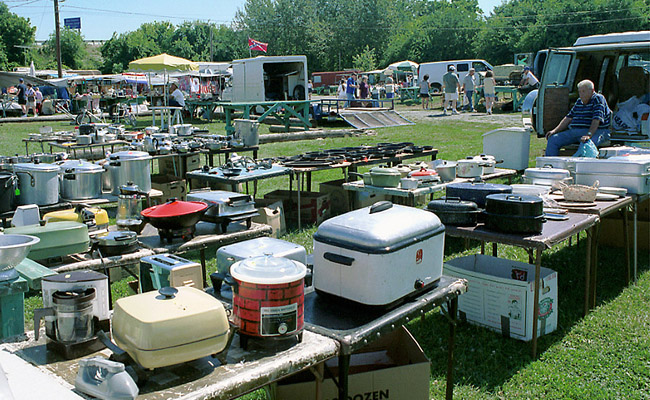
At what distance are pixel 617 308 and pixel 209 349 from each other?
399 centimetres

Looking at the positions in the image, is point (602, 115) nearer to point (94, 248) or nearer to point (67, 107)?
point (94, 248)

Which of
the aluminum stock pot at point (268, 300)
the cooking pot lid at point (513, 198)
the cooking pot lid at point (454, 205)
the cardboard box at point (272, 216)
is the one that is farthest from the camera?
the cardboard box at point (272, 216)

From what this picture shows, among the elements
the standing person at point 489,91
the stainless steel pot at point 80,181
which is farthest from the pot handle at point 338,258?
the standing person at point 489,91

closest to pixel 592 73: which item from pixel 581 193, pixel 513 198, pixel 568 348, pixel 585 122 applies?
pixel 585 122

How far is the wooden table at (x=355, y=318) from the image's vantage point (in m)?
2.37

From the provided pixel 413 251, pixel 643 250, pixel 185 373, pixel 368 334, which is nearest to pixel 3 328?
pixel 185 373

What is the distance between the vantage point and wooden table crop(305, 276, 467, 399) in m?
2.37

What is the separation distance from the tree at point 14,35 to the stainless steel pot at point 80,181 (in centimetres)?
6921

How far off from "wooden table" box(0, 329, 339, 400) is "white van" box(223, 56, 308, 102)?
17.7 m

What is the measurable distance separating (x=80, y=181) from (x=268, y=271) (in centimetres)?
372

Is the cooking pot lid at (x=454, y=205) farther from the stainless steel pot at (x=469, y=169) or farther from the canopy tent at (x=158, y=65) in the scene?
the canopy tent at (x=158, y=65)

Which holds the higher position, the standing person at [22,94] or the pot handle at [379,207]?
the standing person at [22,94]

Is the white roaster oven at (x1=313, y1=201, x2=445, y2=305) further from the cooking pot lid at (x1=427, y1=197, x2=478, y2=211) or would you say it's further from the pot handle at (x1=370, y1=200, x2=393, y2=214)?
the cooking pot lid at (x1=427, y1=197, x2=478, y2=211)

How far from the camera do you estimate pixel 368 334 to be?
2.40 metres
